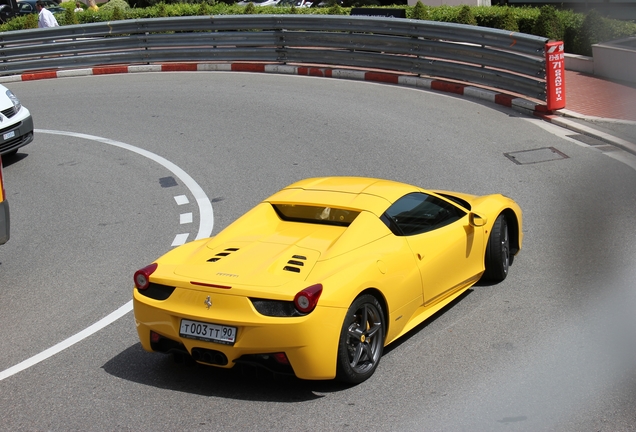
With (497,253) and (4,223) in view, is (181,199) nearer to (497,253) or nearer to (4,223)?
(4,223)

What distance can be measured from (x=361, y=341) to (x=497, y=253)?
82.7 inches

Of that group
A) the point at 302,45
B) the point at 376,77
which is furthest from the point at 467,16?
the point at 302,45

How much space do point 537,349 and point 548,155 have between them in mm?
6228

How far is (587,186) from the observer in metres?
10.3

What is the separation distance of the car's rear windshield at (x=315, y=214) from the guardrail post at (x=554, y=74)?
8228mm

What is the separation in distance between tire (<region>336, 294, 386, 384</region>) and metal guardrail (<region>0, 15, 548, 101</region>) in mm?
9324

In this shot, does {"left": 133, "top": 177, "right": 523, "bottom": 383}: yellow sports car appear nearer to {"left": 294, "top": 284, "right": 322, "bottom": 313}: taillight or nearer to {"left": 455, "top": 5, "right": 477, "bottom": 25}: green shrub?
{"left": 294, "top": 284, "right": 322, "bottom": 313}: taillight

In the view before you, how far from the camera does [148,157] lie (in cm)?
→ 1316

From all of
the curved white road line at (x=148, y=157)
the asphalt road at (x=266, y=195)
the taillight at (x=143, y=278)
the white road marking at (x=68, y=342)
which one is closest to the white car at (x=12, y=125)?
the asphalt road at (x=266, y=195)

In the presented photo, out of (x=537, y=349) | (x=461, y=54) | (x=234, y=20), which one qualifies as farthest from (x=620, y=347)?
(x=234, y=20)

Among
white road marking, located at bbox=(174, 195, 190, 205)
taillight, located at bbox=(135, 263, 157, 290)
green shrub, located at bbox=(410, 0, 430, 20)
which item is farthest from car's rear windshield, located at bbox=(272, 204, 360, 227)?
green shrub, located at bbox=(410, 0, 430, 20)

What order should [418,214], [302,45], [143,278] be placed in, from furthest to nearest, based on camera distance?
[302,45], [418,214], [143,278]

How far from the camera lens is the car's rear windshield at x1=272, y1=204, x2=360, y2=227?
255 inches

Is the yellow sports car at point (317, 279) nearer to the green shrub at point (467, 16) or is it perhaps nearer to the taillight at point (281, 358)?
the taillight at point (281, 358)
